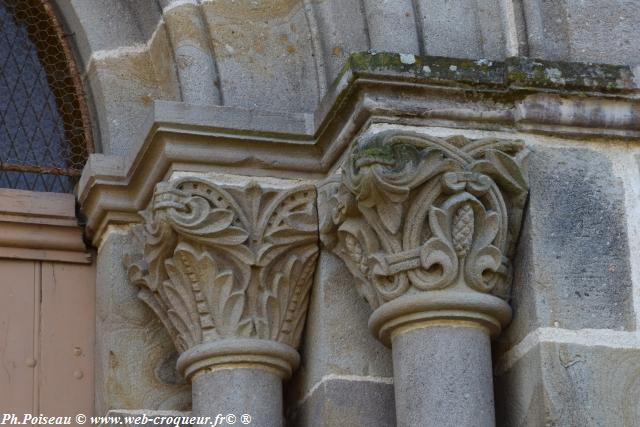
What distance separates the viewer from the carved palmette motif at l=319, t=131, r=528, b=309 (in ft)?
10.5

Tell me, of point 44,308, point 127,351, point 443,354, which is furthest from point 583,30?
point 44,308

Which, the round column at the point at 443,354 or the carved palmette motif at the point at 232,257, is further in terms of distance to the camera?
the carved palmette motif at the point at 232,257

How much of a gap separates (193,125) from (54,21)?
26.5 inches

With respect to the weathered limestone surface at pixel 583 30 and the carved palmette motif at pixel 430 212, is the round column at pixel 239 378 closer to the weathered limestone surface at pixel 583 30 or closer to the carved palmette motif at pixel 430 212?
the carved palmette motif at pixel 430 212

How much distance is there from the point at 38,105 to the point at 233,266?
2.57ft

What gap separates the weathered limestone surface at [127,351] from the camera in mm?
3557

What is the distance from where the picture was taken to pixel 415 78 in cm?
329

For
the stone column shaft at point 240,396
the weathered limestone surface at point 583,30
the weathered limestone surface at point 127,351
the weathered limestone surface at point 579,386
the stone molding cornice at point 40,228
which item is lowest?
the weathered limestone surface at point 579,386

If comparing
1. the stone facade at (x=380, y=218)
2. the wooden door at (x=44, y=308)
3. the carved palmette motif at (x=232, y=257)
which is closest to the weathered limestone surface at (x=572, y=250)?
the stone facade at (x=380, y=218)

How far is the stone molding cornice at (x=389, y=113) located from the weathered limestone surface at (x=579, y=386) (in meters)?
0.49

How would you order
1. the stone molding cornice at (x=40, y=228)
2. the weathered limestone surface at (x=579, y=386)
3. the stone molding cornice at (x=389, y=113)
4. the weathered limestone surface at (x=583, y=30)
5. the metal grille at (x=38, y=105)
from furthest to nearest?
the metal grille at (x=38, y=105)
the stone molding cornice at (x=40, y=228)
the weathered limestone surface at (x=583, y=30)
the stone molding cornice at (x=389, y=113)
the weathered limestone surface at (x=579, y=386)

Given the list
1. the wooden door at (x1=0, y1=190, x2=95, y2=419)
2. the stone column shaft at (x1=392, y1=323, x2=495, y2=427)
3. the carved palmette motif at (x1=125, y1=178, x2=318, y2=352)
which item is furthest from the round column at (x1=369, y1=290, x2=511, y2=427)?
the wooden door at (x1=0, y1=190, x2=95, y2=419)

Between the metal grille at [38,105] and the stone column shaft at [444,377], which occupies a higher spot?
the metal grille at [38,105]

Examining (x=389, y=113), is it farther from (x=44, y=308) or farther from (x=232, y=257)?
(x=44, y=308)
